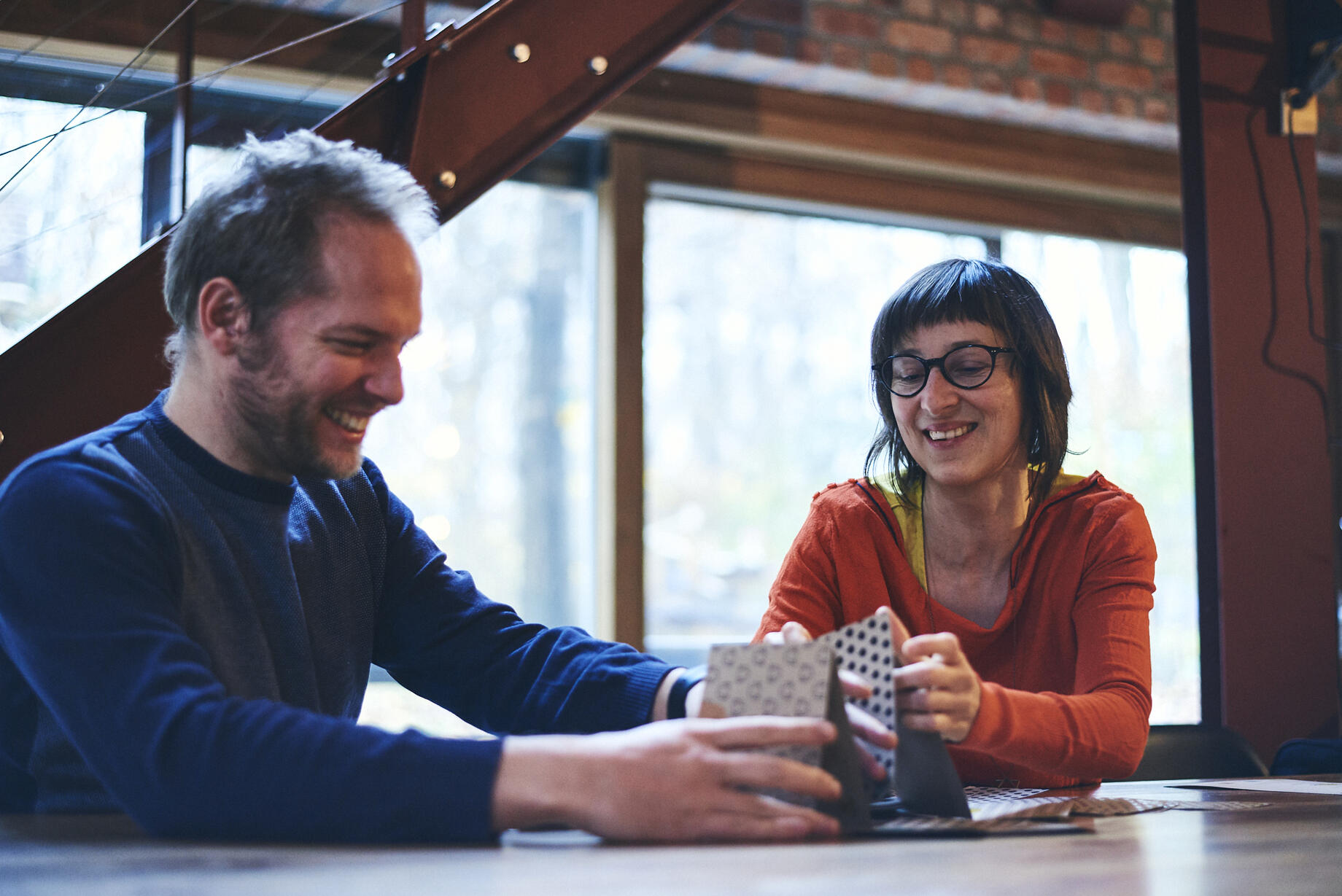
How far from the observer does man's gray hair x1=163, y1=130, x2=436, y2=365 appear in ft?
3.93

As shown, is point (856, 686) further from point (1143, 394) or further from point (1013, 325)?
point (1143, 394)

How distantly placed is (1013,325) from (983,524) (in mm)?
287

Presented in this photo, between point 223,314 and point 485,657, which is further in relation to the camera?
point 485,657

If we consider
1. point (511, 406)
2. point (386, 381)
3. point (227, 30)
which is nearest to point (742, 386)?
point (511, 406)

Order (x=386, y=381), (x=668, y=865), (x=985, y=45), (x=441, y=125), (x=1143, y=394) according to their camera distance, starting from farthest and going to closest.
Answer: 1. (x=1143, y=394)
2. (x=985, y=45)
3. (x=441, y=125)
4. (x=386, y=381)
5. (x=668, y=865)

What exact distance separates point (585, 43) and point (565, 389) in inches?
61.1

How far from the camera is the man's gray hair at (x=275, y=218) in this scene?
120cm

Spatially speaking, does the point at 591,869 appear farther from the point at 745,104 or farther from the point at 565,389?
the point at 745,104

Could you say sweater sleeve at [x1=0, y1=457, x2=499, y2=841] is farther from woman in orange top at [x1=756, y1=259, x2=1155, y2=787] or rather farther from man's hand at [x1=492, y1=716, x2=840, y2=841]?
woman in orange top at [x1=756, y1=259, x2=1155, y2=787]

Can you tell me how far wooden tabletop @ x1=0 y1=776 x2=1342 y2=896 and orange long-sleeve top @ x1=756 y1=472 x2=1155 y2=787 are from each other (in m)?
0.38

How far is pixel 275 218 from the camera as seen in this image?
1209 millimetres

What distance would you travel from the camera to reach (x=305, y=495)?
1353mm

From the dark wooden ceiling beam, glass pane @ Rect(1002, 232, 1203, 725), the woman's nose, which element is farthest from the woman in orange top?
glass pane @ Rect(1002, 232, 1203, 725)

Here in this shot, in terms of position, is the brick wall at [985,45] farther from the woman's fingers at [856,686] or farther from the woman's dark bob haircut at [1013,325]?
the woman's fingers at [856,686]
